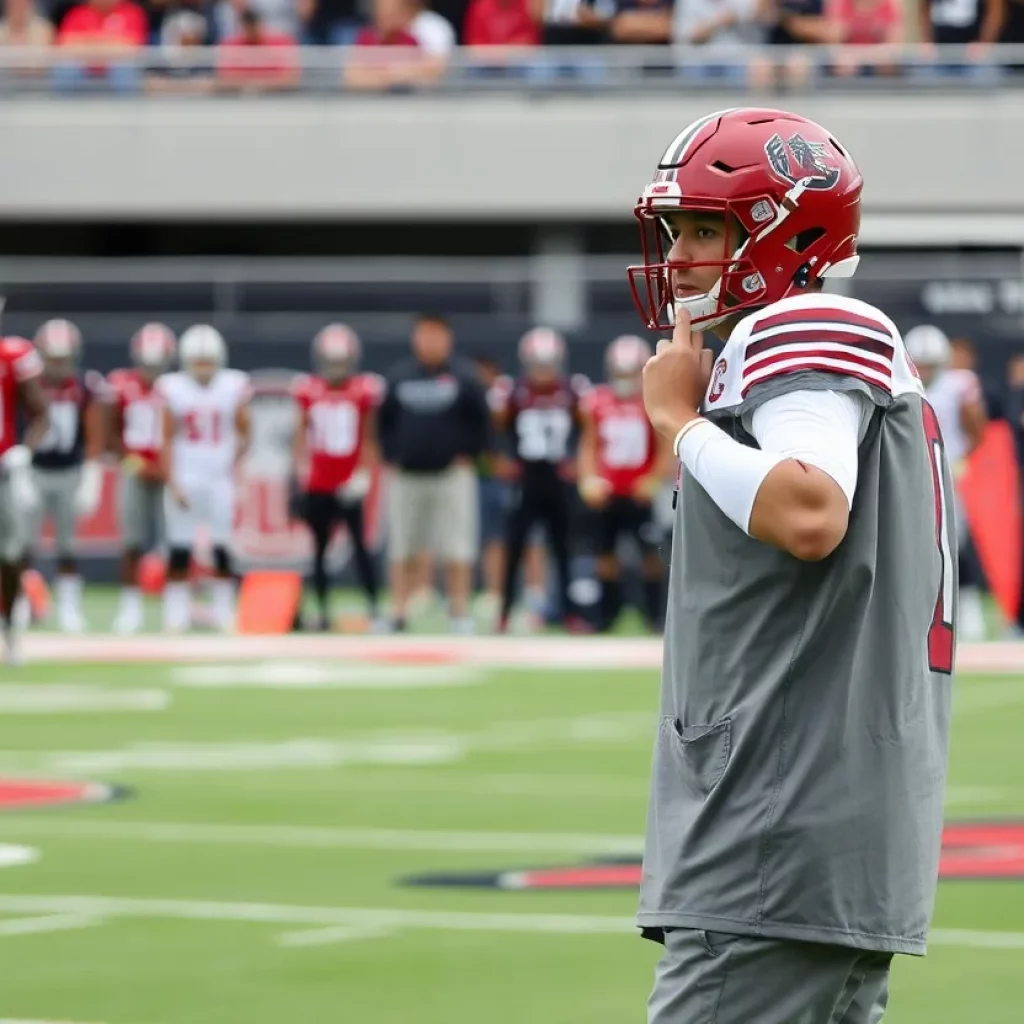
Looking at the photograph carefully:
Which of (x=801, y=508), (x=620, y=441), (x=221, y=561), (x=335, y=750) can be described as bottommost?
(x=335, y=750)

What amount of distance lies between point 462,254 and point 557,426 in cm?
866

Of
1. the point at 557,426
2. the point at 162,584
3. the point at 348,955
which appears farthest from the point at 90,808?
the point at 162,584

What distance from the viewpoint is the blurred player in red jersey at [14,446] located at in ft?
43.8

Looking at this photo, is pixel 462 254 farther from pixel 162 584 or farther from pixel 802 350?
pixel 802 350

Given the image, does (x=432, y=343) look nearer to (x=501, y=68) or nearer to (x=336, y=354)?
(x=336, y=354)

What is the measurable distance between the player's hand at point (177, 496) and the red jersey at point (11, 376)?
3.59 m

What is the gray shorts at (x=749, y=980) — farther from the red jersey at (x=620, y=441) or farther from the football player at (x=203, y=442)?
the football player at (x=203, y=442)

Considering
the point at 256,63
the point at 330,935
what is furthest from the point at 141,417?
the point at 330,935

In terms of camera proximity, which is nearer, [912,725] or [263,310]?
[912,725]

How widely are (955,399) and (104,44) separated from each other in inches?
425

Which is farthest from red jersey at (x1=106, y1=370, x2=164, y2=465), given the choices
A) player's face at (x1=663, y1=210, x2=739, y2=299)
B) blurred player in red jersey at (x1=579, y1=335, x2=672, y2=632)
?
player's face at (x1=663, y1=210, x2=739, y2=299)

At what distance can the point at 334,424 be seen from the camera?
17.5 meters

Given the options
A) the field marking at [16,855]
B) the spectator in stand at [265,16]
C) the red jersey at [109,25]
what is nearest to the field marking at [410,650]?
the field marking at [16,855]

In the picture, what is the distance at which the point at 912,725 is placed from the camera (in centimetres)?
328
